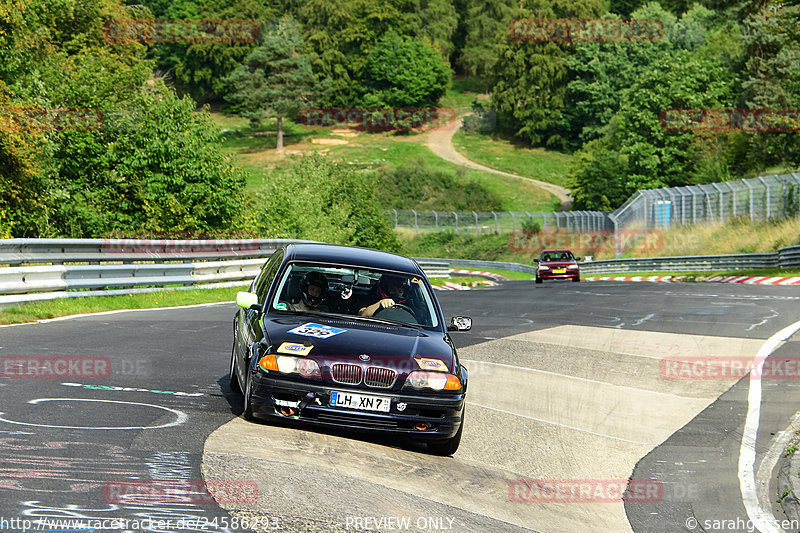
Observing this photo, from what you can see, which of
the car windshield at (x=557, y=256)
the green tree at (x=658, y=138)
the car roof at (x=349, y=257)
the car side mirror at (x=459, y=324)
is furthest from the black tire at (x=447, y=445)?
the green tree at (x=658, y=138)

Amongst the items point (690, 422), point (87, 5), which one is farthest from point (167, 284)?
point (87, 5)

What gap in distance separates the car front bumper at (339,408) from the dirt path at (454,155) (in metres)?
83.8

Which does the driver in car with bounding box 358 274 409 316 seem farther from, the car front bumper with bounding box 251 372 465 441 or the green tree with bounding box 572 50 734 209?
the green tree with bounding box 572 50 734 209

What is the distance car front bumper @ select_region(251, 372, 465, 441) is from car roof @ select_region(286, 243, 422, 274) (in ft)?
5.98

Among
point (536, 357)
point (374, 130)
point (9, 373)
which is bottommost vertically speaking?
point (374, 130)

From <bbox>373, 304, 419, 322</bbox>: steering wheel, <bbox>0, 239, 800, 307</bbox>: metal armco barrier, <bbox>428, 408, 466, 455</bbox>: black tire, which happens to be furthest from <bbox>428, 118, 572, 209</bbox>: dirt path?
<bbox>428, 408, 466, 455</bbox>: black tire

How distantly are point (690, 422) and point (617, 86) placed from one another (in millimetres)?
105679

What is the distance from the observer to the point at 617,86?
110875mm

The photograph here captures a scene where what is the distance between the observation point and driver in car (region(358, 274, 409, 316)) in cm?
866

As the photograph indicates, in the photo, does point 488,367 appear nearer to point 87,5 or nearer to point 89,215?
point 89,215

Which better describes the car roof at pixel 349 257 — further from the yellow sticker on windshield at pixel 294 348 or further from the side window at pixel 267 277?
the yellow sticker on windshield at pixel 294 348

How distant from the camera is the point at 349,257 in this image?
9047 millimetres

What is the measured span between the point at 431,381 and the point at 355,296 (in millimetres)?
1714

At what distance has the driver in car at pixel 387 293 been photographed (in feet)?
28.4
